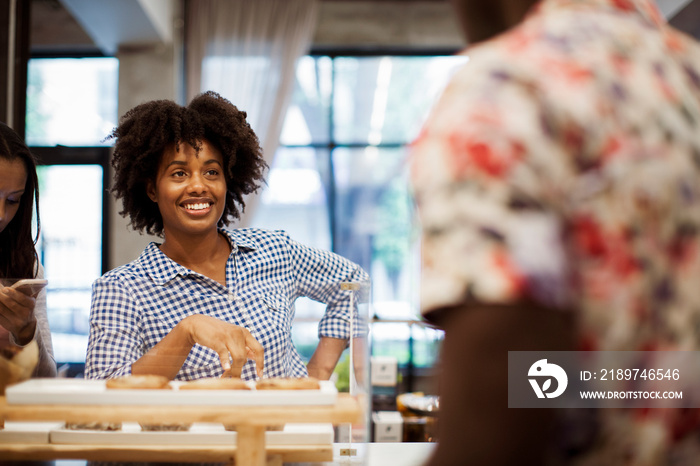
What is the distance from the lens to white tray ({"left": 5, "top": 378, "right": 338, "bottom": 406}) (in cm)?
69

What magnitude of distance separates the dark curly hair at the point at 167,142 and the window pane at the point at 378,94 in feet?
13.1

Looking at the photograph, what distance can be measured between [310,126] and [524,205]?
5.29 meters

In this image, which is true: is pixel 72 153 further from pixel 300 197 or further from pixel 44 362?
pixel 44 362

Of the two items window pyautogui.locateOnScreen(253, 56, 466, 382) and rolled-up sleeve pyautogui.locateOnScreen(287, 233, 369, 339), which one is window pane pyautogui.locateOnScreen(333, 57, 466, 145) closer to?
window pyautogui.locateOnScreen(253, 56, 466, 382)

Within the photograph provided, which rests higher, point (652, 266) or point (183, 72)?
point (183, 72)

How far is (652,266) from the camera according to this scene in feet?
1.36

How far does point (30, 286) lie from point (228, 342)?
0.31 meters

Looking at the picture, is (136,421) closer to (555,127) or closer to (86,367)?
(86,367)

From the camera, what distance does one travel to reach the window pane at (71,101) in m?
5.21

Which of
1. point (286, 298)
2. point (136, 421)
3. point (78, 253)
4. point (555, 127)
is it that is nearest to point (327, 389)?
point (136, 421)

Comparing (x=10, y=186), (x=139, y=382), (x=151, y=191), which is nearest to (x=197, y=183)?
(x=151, y=191)

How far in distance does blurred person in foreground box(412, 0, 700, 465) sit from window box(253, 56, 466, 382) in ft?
16.5

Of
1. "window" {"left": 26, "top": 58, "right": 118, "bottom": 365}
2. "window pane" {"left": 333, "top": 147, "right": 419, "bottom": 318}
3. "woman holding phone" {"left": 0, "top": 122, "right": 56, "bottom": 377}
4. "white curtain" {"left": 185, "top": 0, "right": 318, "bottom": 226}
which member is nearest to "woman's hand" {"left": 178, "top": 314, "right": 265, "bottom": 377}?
"woman holding phone" {"left": 0, "top": 122, "right": 56, "bottom": 377}

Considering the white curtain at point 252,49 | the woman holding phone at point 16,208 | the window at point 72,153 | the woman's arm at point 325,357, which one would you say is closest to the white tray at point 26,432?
the woman's arm at point 325,357
